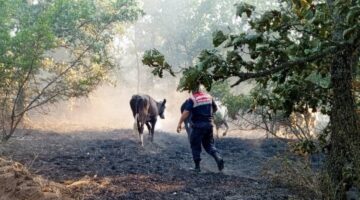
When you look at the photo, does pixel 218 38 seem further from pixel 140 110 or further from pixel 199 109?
pixel 140 110

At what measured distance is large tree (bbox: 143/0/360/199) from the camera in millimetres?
3809

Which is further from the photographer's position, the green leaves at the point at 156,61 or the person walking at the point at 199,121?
the person walking at the point at 199,121

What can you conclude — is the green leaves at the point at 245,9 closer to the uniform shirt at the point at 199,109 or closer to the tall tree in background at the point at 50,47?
the uniform shirt at the point at 199,109

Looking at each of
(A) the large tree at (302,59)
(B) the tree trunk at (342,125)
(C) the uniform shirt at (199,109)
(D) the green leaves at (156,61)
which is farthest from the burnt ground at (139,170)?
(D) the green leaves at (156,61)

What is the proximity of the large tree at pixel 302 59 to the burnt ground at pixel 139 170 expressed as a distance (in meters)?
1.94

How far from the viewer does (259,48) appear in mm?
3951

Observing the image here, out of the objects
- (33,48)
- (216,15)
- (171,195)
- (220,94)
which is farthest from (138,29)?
(171,195)

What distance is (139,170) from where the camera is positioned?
8.93 meters

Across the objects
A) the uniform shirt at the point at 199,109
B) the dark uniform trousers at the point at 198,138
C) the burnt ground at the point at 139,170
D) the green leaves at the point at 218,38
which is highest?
the green leaves at the point at 218,38

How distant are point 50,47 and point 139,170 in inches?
136

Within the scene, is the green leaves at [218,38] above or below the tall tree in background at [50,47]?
below

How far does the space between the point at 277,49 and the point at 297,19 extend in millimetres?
631

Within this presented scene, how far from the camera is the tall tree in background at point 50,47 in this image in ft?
31.0

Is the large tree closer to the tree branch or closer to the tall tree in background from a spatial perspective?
the tree branch
